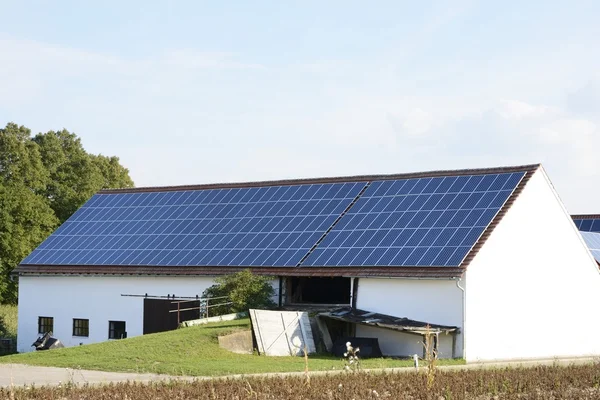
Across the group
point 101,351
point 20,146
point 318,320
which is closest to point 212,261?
point 318,320

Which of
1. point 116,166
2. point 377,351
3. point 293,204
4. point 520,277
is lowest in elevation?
point 377,351

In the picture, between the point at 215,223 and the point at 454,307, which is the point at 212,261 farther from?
the point at 454,307

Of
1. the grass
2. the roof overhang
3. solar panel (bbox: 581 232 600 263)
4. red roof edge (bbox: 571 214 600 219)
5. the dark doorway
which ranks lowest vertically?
the grass

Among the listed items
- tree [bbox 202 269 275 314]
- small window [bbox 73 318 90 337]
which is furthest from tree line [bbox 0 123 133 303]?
tree [bbox 202 269 275 314]

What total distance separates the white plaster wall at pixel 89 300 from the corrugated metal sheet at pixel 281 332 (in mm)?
6208

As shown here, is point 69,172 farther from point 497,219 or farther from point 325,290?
point 497,219

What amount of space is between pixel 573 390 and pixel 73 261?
87.8ft

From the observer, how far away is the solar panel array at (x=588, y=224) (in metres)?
55.6

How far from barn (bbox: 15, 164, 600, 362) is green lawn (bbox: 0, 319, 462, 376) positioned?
3.02m

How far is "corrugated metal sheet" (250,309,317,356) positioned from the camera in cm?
3053

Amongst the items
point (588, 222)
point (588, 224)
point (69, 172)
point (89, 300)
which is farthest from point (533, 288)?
point (69, 172)

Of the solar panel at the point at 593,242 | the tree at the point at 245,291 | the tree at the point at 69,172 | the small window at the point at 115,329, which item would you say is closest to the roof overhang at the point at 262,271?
the tree at the point at 245,291

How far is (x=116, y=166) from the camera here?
78438 mm

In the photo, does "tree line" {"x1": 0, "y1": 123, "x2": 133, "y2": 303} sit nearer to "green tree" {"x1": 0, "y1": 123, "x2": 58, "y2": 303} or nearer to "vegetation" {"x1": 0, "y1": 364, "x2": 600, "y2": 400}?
"green tree" {"x1": 0, "y1": 123, "x2": 58, "y2": 303}
